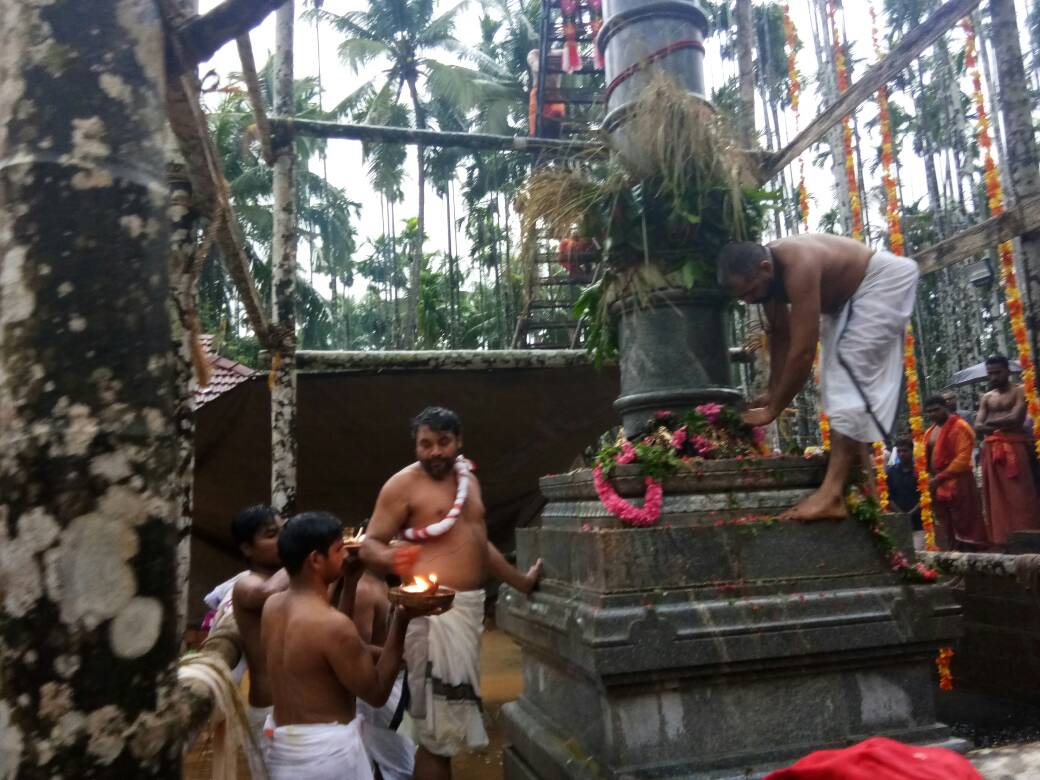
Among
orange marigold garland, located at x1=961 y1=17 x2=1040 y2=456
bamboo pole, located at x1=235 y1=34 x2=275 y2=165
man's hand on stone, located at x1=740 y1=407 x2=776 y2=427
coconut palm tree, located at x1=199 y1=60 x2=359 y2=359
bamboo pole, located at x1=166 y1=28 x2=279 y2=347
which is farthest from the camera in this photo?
coconut palm tree, located at x1=199 y1=60 x2=359 y2=359

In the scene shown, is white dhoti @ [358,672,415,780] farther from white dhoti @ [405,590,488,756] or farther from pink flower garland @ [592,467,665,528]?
pink flower garland @ [592,467,665,528]

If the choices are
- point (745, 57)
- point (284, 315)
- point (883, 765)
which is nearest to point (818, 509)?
point (883, 765)

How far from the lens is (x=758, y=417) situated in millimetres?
3613

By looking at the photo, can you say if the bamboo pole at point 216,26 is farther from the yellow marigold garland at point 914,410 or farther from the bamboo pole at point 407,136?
the yellow marigold garland at point 914,410

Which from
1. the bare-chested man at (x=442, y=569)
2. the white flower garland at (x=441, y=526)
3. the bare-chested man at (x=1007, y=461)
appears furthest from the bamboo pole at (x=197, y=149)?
the bare-chested man at (x=1007, y=461)

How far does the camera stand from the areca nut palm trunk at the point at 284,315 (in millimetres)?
6246

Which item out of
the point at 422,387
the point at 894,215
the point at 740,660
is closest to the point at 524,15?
the point at 894,215

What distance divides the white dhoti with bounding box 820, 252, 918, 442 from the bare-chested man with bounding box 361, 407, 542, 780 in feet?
5.22

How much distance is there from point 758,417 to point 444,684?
1.83m

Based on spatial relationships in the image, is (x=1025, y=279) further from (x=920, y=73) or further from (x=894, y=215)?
(x=920, y=73)

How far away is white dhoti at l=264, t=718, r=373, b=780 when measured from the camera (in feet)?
8.79

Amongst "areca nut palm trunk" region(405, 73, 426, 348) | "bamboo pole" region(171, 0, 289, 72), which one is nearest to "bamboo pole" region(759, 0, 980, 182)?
"bamboo pole" region(171, 0, 289, 72)

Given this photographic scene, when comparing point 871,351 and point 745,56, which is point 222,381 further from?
point 745,56

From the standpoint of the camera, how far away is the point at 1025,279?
4.46m
